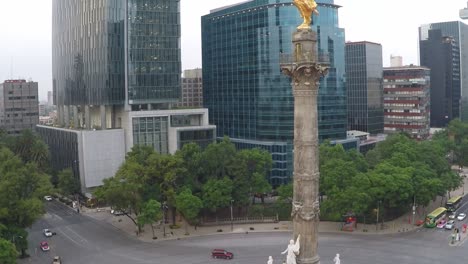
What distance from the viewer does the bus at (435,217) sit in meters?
79.4

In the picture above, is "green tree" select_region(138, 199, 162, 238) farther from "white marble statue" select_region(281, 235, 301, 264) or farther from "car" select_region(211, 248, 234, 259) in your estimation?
"white marble statue" select_region(281, 235, 301, 264)

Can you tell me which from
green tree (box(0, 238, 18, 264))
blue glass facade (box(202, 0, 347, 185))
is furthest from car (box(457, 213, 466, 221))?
green tree (box(0, 238, 18, 264))

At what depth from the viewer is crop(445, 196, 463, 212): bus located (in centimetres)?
9126

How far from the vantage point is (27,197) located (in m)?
69.0

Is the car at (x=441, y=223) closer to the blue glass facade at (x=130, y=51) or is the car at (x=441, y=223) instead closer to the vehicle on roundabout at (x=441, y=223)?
the vehicle on roundabout at (x=441, y=223)

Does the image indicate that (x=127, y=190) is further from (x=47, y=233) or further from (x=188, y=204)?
(x=47, y=233)

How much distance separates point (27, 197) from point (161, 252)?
1970 centimetres

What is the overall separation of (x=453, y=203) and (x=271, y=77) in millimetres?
44834

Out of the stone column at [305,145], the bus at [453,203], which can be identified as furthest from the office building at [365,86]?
the stone column at [305,145]

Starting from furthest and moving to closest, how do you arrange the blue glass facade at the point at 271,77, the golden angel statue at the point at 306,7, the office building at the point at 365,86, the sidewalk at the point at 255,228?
the office building at the point at 365,86 → the blue glass facade at the point at 271,77 → the sidewalk at the point at 255,228 → the golden angel statue at the point at 306,7

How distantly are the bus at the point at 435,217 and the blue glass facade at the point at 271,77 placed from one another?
107 feet

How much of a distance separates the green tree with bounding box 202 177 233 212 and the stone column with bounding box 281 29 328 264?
42.9 metres

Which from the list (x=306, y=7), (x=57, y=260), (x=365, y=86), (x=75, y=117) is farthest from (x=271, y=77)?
(x=306, y=7)

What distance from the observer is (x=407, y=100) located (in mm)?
171125
